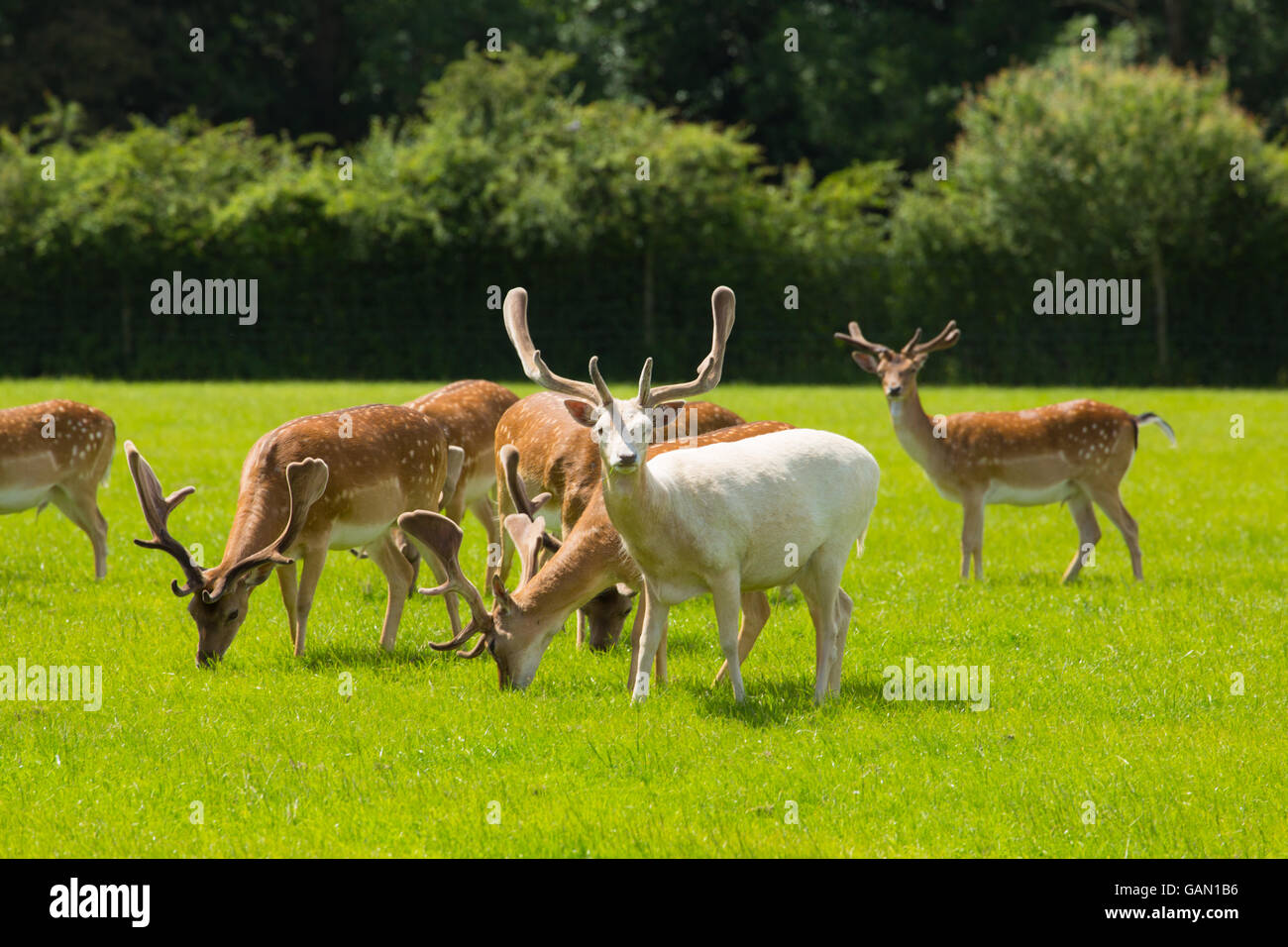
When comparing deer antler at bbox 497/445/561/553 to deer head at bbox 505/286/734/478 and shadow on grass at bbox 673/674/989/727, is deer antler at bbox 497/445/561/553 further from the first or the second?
shadow on grass at bbox 673/674/989/727

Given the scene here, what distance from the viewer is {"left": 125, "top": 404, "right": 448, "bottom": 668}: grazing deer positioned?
7.09 m

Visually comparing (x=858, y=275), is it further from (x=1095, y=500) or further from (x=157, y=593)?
(x=157, y=593)

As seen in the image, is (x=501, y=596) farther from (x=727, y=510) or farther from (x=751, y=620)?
(x=751, y=620)

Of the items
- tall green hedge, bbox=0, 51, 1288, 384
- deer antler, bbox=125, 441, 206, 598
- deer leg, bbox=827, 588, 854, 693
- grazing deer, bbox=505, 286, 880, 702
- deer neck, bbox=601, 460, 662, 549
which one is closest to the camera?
deer neck, bbox=601, 460, 662, 549

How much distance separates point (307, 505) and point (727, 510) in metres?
2.13

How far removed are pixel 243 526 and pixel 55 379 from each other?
21.6m

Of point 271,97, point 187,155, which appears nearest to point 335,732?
point 187,155

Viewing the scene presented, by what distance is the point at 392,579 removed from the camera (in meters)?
8.16

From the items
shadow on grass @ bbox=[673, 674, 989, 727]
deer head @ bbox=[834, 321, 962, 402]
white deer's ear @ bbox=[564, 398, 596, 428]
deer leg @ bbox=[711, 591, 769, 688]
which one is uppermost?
deer head @ bbox=[834, 321, 962, 402]

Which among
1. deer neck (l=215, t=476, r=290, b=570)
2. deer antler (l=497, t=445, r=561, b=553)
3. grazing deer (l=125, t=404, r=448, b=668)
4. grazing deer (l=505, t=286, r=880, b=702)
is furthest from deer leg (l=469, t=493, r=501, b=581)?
grazing deer (l=505, t=286, r=880, b=702)

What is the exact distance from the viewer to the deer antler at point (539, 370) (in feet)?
19.7

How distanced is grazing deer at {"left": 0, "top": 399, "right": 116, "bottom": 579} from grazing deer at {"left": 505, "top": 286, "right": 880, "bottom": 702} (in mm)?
4548

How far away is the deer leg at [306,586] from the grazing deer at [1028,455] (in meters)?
4.93

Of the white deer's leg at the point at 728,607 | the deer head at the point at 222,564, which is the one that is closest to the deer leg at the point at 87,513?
the deer head at the point at 222,564
